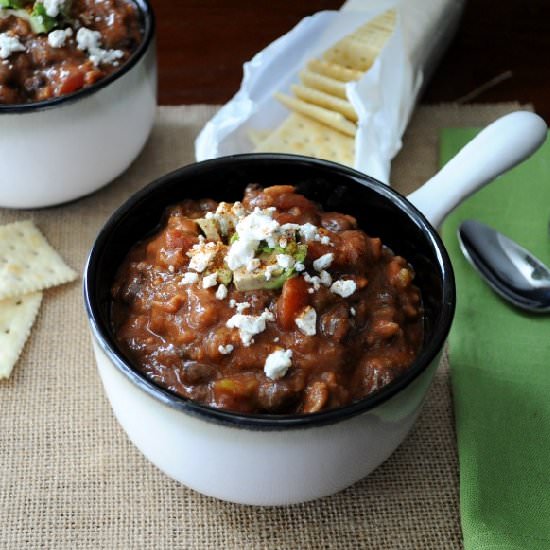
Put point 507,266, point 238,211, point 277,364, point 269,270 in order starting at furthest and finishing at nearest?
point 507,266, point 238,211, point 269,270, point 277,364

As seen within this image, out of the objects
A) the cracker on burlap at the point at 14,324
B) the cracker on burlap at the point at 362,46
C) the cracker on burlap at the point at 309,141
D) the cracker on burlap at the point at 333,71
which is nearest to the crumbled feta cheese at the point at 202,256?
the cracker on burlap at the point at 14,324

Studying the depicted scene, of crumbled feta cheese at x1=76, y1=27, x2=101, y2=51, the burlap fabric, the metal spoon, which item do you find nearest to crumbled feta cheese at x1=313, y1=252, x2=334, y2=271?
the burlap fabric

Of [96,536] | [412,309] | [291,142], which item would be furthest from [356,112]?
[96,536]

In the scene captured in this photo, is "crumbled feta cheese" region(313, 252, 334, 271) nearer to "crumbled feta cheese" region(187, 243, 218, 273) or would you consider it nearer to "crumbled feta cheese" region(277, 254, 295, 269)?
"crumbled feta cheese" region(277, 254, 295, 269)

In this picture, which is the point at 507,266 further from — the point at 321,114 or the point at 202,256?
the point at 202,256

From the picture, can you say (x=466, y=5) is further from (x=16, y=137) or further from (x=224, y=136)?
(x=16, y=137)

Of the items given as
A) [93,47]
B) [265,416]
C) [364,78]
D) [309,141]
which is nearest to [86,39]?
[93,47]
